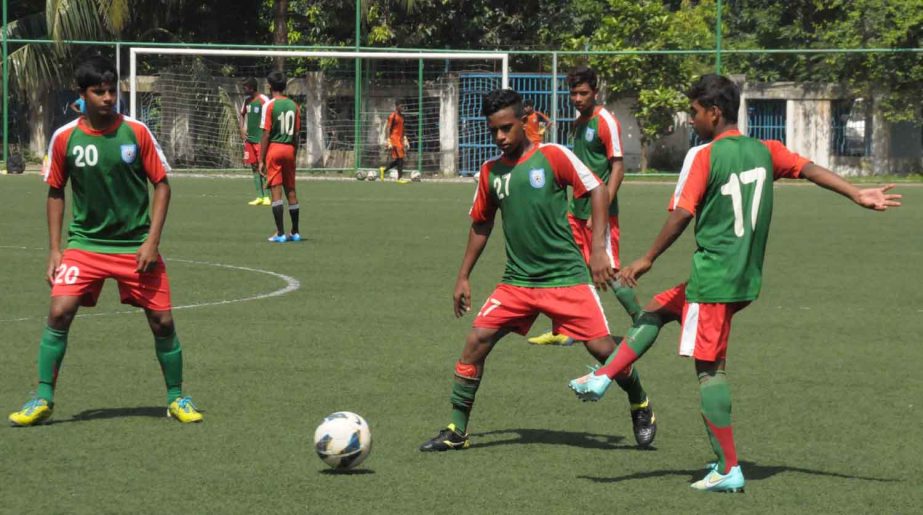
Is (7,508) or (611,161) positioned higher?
(611,161)

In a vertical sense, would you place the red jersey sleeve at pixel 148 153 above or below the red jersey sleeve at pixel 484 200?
above

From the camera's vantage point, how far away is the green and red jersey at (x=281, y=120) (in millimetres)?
18703

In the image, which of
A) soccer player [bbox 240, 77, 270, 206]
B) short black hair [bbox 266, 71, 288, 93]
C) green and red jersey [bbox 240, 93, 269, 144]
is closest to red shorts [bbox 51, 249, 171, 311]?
short black hair [bbox 266, 71, 288, 93]

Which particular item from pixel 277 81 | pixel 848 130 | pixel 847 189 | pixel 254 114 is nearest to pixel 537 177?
pixel 847 189

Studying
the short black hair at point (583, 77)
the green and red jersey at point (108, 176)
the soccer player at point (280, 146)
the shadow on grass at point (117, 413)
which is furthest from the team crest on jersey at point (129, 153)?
the soccer player at point (280, 146)

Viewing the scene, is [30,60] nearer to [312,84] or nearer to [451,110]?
[312,84]

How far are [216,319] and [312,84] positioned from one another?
1100 inches

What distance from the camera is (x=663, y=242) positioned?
6402mm

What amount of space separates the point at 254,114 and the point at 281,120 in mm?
6021

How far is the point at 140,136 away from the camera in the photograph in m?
7.68

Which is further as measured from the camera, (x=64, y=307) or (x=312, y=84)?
(x=312, y=84)

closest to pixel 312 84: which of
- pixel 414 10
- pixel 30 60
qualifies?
pixel 414 10

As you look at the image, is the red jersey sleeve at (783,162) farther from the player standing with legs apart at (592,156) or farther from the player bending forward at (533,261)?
the player standing with legs apart at (592,156)

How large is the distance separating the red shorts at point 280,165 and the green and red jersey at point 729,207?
12713 millimetres
